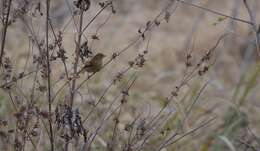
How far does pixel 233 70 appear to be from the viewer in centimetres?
606

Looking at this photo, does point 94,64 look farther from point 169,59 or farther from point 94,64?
point 169,59

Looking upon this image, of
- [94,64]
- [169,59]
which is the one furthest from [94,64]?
[169,59]

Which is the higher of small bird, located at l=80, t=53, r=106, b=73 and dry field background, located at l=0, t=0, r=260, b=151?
dry field background, located at l=0, t=0, r=260, b=151

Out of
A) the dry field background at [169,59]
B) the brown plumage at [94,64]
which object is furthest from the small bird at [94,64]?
the dry field background at [169,59]

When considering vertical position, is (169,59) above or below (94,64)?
above

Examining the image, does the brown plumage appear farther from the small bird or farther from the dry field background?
the dry field background

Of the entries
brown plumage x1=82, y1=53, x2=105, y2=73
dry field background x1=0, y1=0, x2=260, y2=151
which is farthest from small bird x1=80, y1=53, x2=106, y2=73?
dry field background x1=0, y1=0, x2=260, y2=151

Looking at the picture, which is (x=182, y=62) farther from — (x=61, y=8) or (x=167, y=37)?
(x=61, y=8)

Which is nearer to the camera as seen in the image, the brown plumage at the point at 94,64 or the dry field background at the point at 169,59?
the brown plumage at the point at 94,64

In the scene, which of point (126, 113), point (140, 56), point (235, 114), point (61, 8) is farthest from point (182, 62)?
point (140, 56)

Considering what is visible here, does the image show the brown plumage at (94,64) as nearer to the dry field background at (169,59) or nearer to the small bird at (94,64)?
the small bird at (94,64)

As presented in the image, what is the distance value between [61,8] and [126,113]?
4.71 feet

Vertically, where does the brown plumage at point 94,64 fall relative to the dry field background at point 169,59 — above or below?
below

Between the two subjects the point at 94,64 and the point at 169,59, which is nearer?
the point at 94,64
